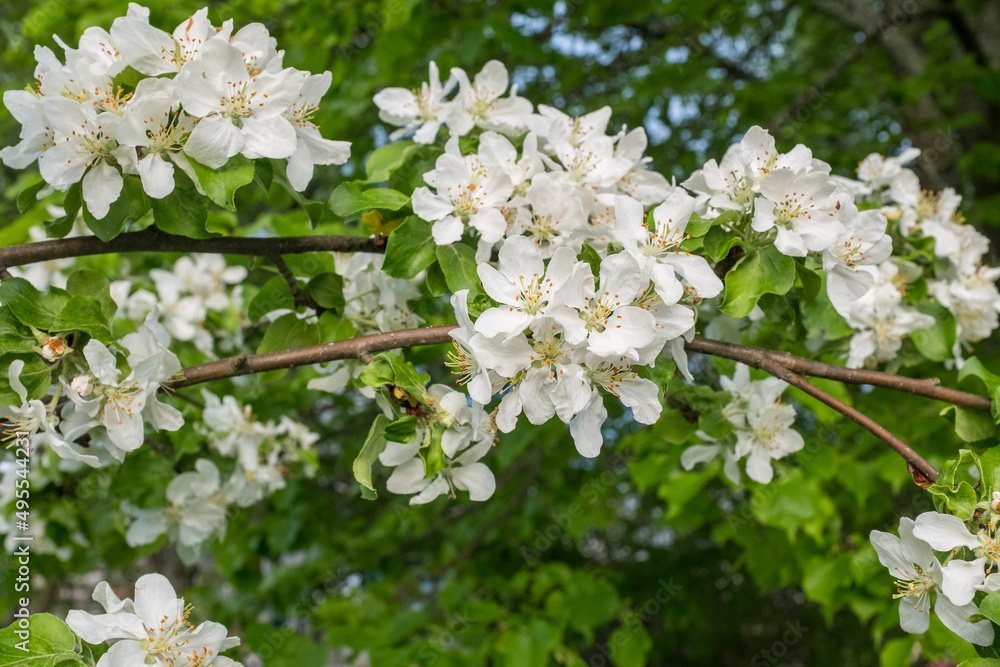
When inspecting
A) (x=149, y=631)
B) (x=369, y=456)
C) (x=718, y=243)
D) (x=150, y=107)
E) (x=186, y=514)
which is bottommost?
(x=186, y=514)

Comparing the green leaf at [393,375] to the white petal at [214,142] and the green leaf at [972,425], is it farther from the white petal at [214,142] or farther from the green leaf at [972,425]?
Answer: the green leaf at [972,425]

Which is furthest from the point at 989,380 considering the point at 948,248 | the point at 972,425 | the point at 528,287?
the point at 528,287

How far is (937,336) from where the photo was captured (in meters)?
1.91

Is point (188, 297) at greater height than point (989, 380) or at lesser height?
lesser

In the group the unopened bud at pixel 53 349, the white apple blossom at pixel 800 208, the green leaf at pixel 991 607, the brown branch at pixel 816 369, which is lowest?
the unopened bud at pixel 53 349

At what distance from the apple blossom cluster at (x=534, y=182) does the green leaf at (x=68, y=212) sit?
0.61 m

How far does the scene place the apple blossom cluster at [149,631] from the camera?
1111 mm

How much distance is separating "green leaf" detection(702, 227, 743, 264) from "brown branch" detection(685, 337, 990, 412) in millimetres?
154

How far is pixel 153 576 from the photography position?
1.21m

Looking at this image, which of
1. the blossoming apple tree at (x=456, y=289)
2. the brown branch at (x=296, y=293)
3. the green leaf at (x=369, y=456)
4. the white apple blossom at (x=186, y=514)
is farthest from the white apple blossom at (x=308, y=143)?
the white apple blossom at (x=186, y=514)

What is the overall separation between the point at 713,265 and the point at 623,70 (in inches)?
149

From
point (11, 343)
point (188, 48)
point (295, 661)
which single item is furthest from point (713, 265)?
point (295, 661)

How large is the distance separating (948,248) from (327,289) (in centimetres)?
157

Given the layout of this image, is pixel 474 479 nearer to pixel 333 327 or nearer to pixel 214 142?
pixel 333 327
